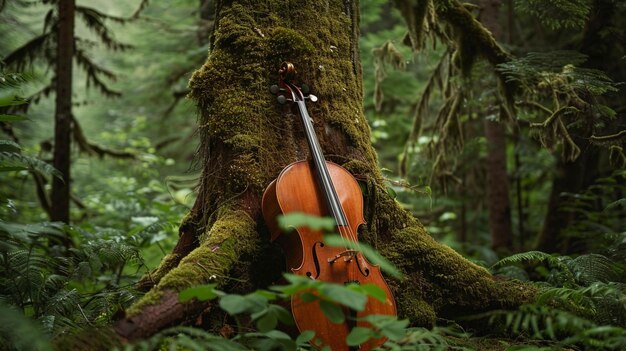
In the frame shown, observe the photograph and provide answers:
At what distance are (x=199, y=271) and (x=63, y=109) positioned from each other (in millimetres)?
3921

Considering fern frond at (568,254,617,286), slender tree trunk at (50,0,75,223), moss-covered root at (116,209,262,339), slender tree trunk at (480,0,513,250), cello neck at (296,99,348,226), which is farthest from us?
slender tree trunk at (480,0,513,250)

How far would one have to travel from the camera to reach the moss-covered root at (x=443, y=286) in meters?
3.16

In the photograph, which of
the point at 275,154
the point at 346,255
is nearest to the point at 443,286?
the point at 346,255

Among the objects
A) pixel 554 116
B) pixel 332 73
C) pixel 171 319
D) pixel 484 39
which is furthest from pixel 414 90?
pixel 171 319

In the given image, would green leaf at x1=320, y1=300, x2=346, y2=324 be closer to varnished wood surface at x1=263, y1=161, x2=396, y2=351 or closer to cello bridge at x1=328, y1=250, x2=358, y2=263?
varnished wood surface at x1=263, y1=161, x2=396, y2=351

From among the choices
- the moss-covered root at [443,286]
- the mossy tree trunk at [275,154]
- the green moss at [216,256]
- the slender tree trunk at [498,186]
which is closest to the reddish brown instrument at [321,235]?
the green moss at [216,256]

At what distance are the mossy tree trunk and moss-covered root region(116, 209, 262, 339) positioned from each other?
0.01 metres

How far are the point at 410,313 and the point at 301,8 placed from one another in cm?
211

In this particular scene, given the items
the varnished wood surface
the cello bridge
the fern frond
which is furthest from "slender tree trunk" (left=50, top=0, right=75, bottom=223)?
→ the fern frond

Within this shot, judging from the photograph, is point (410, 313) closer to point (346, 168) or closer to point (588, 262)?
point (346, 168)

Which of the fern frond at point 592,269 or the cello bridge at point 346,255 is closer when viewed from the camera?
the cello bridge at point 346,255

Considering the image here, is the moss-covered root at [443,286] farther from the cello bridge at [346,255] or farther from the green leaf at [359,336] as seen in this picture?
the green leaf at [359,336]

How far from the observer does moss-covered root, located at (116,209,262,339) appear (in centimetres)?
216

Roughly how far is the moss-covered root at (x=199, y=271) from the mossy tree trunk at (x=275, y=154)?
0.01m
